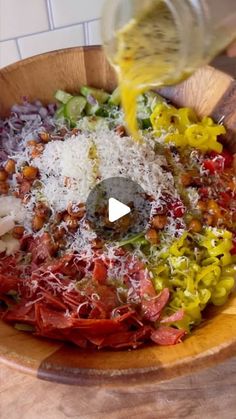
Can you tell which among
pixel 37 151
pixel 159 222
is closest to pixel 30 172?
pixel 37 151

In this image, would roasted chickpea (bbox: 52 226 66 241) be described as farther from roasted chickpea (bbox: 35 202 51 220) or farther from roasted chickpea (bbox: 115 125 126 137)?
roasted chickpea (bbox: 115 125 126 137)

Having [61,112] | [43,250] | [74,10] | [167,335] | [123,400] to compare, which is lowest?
[123,400]

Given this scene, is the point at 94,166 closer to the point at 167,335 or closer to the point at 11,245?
the point at 11,245

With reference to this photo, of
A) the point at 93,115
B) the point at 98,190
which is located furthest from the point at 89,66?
the point at 98,190

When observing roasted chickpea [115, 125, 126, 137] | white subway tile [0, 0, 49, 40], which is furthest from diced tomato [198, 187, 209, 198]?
white subway tile [0, 0, 49, 40]

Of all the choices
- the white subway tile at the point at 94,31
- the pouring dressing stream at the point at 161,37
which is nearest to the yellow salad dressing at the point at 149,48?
the pouring dressing stream at the point at 161,37

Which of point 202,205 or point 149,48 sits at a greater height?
point 149,48

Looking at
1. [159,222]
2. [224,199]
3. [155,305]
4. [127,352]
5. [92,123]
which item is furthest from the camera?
[92,123]
